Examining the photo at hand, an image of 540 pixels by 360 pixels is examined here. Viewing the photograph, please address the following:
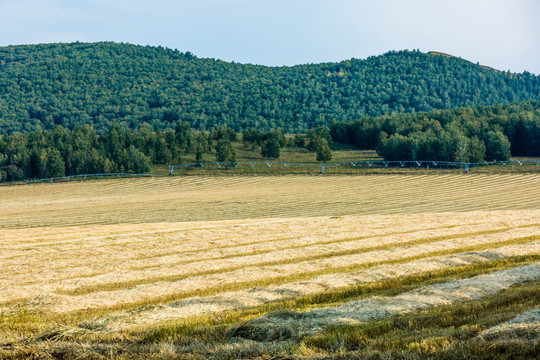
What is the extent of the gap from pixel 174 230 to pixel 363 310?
76.2 ft

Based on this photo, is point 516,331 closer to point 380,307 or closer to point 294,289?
point 380,307

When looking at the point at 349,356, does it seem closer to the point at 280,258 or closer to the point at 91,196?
the point at 280,258

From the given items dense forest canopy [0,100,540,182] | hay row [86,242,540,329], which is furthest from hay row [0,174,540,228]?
hay row [86,242,540,329]

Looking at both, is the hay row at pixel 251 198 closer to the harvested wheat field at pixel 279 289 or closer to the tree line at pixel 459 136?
the harvested wheat field at pixel 279 289

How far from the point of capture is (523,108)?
19875cm

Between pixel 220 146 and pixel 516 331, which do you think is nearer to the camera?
pixel 516 331

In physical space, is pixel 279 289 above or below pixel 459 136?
below

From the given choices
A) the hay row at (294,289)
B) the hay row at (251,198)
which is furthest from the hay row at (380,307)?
the hay row at (251,198)

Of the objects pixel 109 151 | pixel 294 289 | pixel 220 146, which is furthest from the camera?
pixel 109 151

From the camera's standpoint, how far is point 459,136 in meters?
140

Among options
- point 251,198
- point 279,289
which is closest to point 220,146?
point 251,198

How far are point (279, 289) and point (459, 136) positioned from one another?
131m

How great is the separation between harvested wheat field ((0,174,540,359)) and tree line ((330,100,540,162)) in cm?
9936

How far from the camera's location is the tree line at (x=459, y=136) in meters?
136
